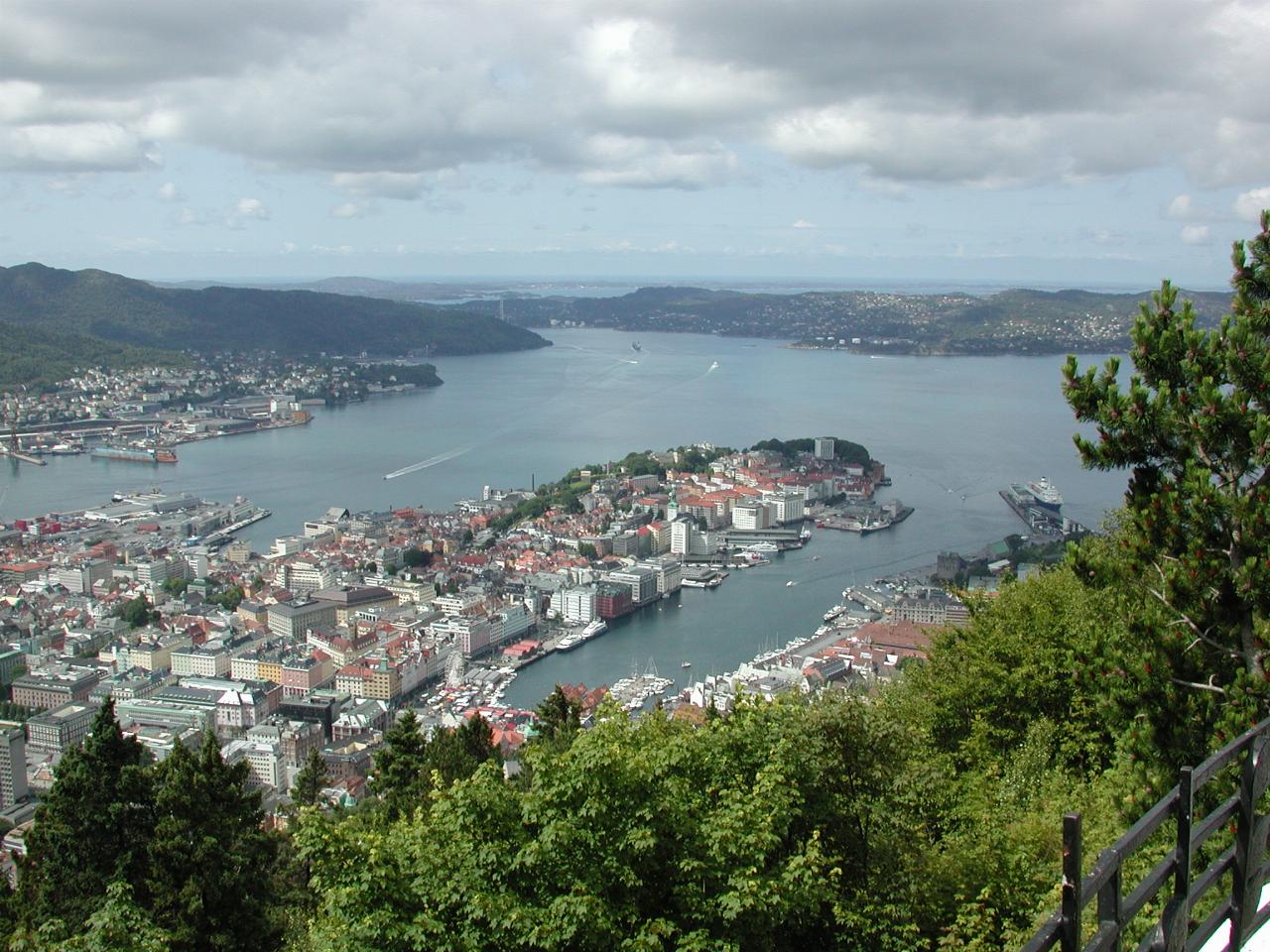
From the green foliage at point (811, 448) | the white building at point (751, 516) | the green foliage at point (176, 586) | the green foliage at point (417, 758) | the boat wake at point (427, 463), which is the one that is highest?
the green foliage at point (417, 758)

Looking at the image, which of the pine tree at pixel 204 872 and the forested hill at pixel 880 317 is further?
the forested hill at pixel 880 317

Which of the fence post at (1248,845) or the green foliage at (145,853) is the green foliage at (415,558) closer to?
the green foliage at (145,853)

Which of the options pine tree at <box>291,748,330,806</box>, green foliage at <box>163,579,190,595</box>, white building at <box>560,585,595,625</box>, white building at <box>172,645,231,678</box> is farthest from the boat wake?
pine tree at <box>291,748,330,806</box>

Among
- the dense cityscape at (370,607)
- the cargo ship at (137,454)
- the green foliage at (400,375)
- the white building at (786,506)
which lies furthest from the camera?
the green foliage at (400,375)

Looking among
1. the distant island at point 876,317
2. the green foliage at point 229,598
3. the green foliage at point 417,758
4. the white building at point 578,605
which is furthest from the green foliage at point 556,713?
the distant island at point 876,317

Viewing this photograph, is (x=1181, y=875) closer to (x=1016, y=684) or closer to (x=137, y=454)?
(x=1016, y=684)

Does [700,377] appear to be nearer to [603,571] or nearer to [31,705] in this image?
[603,571]

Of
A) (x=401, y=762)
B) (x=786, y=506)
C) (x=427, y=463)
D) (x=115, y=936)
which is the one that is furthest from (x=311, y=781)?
(x=427, y=463)
